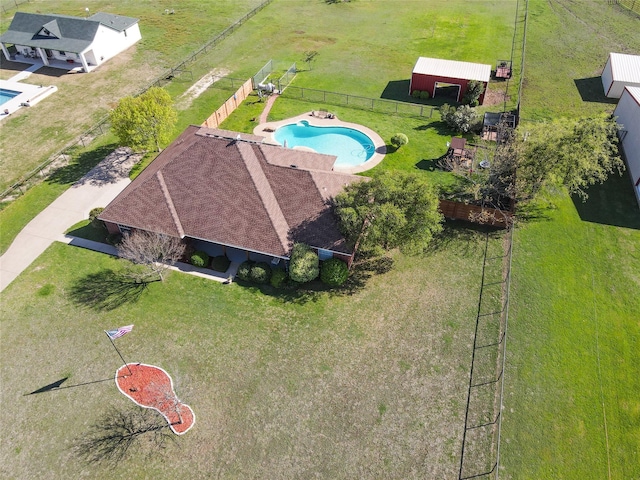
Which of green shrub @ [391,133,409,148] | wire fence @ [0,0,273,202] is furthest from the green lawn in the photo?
wire fence @ [0,0,273,202]

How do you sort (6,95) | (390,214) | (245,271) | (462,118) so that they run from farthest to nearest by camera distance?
(6,95) → (462,118) → (245,271) → (390,214)

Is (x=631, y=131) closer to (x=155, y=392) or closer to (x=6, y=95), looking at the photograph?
(x=155, y=392)

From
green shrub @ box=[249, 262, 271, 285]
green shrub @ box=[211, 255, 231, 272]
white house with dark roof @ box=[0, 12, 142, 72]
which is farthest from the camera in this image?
white house with dark roof @ box=[0, 12, 142, 72]

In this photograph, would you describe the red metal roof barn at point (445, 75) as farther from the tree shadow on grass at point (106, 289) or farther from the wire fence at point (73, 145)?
the tree shadow on grass at point (106, 289)

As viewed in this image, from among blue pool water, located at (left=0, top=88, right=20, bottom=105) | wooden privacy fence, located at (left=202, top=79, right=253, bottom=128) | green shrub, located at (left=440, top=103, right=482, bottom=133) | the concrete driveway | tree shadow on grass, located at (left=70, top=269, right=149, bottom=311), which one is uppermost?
blue pool water, located at (left=0, top=88, right=20, bottom=105)

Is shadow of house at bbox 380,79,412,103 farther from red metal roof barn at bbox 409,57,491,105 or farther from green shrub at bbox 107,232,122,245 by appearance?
green shrub at bbox 107,232,122,245

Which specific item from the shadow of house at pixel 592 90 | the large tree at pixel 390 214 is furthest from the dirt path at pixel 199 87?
the shadow of house at pixel 592 90

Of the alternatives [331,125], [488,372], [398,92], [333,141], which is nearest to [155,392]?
[488,372]
